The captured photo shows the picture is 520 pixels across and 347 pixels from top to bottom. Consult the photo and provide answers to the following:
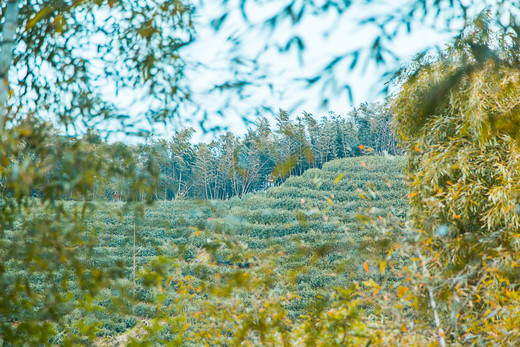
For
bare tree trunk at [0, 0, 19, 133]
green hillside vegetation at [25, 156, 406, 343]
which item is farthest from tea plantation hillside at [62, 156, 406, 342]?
bare tree trunk at [0, 0, 19, 133]

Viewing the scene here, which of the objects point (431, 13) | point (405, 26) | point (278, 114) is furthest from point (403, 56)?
point (278, 114)

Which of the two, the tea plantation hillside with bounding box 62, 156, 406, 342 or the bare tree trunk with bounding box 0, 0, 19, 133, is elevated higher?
the bare tree trunk with bounding box 0, 0, 19, 133

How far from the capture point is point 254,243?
7445 mm

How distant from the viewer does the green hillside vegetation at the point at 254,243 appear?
3.37 feet

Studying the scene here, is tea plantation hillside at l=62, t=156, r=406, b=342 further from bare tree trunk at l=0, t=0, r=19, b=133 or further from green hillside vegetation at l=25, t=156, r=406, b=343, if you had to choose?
bare tree trunk at l=0, t=0, r=19, b=133

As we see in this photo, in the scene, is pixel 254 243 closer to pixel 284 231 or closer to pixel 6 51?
pixel 284 231

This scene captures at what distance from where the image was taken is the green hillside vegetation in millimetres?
1026

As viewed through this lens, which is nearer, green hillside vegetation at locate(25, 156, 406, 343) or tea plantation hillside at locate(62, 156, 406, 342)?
green hillside vegetation at locate(25, 156, 406, 343)

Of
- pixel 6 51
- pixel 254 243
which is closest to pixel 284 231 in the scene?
pixel 254 243

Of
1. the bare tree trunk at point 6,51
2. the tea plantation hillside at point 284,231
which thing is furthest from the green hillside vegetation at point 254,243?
the bare tree trunk at point 6,51

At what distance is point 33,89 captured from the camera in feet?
3.41

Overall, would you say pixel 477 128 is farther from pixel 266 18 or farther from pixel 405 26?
pixel 266 18

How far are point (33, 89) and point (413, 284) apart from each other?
4.49 ft

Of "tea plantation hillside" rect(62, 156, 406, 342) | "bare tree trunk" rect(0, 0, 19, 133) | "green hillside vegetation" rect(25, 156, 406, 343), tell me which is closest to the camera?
"bare tree trunk" rect(0, 0, 19, 133)
